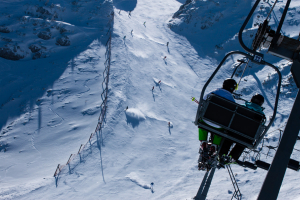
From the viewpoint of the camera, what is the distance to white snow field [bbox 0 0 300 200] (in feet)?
37.9

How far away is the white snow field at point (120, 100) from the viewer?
11555 millimetres

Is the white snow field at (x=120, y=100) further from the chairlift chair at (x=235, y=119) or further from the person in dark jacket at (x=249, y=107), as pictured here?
the chairlift chair at (x=235, y=119)

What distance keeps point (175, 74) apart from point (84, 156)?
13934 mm

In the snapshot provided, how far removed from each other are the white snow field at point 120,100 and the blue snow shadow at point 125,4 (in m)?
6.45

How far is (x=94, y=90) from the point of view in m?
19.3

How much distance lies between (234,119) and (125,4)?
43.7m

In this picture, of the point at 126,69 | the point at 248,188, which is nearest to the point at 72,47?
the point at 126,69

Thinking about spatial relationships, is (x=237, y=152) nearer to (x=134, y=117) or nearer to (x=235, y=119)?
(x=235, y=119)

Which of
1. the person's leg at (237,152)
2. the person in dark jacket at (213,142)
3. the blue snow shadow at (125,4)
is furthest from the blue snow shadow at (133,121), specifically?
the blue snow shadow at (125,4)

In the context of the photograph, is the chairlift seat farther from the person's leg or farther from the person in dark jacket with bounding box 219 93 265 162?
the person's leg

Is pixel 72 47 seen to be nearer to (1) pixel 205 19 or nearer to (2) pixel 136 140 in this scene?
(2) pixel 136 140

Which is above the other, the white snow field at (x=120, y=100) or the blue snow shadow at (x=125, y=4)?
the blue snow shadow at (x=125, y=4)

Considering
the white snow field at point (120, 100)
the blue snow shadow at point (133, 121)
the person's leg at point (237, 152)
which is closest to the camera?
the person's leg at point (237, 152)

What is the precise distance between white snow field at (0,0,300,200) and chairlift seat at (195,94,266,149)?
7.14m
